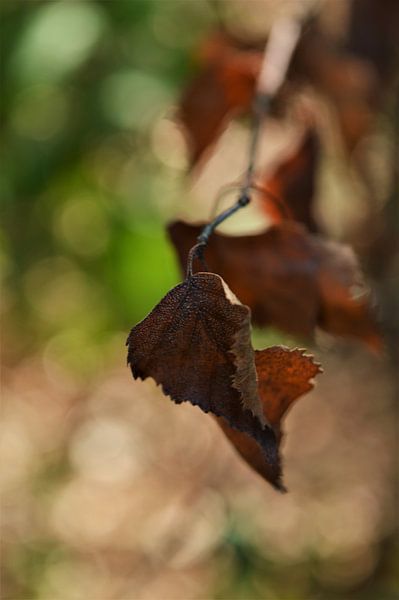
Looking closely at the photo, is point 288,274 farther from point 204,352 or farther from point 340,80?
point 340,80

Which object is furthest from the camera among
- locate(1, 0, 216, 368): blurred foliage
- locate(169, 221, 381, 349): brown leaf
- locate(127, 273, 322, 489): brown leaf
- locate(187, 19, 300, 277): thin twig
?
locate(1, 0, 216, 368): blurred foliage

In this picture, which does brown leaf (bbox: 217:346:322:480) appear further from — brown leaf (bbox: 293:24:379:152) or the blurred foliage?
the blurred foliage

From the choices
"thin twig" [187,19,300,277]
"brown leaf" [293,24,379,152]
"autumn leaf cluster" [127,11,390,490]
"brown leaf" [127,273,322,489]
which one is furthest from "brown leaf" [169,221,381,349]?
"brown leaf" [293,24,379,152]

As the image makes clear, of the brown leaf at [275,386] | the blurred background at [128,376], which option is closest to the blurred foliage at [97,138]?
the blurred background at [128,376]

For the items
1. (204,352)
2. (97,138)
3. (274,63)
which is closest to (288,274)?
(204,352)

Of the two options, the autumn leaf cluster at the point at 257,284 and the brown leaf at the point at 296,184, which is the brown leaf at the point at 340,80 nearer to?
the autumn leaf cluster at the point at 257,284
